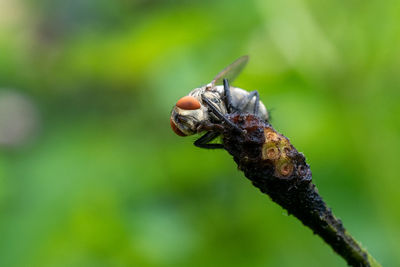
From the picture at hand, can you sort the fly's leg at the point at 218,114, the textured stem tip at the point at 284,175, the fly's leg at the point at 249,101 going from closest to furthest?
the textured stem tip at the point at 284,175
the fly's leg at the point at 218,114
the fly's leg at the point at 249,101

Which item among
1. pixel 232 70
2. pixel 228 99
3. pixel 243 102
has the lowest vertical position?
pixel 228 99

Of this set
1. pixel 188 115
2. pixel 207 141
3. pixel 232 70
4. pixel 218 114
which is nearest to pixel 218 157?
pixel 232 70

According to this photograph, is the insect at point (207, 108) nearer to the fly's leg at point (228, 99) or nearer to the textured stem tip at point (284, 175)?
the fly's leg at point (228, 99)

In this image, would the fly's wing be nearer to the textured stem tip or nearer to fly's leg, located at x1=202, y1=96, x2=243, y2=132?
fly's leg, located at x1=202, y1=96, x2=243, y2=132

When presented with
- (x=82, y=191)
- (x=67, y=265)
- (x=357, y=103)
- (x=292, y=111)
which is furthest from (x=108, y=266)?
(x=357, y=103)

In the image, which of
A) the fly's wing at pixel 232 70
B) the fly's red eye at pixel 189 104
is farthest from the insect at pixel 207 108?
the fly's wing at pixel 232 70

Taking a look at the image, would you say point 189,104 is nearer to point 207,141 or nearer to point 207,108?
point 207,108

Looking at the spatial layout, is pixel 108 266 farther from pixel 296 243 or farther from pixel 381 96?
pixel 381 96
